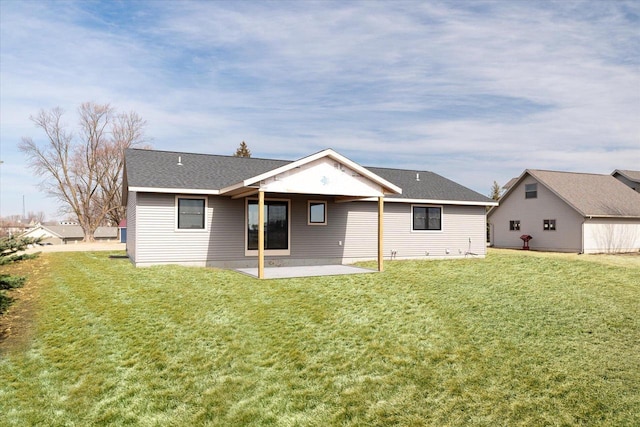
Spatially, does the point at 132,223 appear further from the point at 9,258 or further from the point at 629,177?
the point at 629,177

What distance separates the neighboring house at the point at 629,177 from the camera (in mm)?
33156

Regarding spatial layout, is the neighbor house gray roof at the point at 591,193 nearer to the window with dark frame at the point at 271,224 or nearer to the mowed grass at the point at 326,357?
the mowed grass at the point at 326,357

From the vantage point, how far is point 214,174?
1670 centimetres

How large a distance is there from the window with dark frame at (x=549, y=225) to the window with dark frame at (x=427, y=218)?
1207 centimetres

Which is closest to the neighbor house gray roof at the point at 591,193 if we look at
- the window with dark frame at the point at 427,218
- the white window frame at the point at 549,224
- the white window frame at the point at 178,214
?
the white window frame at the point at 549,224

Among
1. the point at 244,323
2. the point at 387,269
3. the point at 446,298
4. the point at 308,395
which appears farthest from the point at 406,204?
the point at 308,395

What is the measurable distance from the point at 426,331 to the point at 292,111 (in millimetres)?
18854

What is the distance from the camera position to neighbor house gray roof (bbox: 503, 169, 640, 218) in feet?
85.2

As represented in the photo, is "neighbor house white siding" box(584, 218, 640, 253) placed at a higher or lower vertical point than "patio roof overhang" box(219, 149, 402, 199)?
lower

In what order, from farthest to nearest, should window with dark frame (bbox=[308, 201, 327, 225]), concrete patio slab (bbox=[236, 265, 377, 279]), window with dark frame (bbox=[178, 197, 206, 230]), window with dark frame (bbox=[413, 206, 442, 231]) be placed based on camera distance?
1. window with dark frame (bbox=[413, 206, 442, 231])
2. window with dark frame (bbox=[308, 201, 327, 225])
3. window with dark frame (bbox=[178, 197, 206, 230])
4. concrete patio slab (bbox=[236, 265, 377, 279])

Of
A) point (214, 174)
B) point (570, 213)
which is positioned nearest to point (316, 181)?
point (214, 174)

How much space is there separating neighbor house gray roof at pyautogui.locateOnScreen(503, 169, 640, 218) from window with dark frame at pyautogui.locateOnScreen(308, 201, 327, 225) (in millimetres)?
17068

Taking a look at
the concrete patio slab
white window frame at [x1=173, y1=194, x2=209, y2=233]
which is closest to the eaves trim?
white window frame at [x1=173, y1=194, x2=209, y2=233]

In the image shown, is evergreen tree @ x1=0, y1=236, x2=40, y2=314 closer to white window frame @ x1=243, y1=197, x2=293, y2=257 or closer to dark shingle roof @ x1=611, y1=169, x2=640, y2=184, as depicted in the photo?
white window frame @ x1=243, y1=197, x2=293, y2=257
